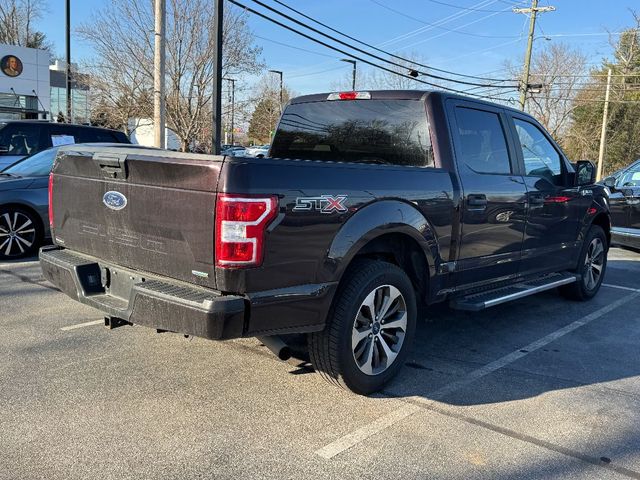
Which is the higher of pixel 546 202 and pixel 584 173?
pixel 584 173

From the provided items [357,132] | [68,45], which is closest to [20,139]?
[357,132]

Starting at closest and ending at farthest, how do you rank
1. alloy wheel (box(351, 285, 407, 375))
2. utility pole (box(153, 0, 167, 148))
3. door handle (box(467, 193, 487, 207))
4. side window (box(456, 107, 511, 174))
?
alloy wheel (box(351, 285, 407, 375)) → door handle (box(467, 193, 487, 207)) → side window (box(456, 107, 511, 174)) → utility pole (box(153, 0, 167, 148))

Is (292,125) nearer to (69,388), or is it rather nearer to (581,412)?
(69,388)

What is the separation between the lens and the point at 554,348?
Result: 197 inches

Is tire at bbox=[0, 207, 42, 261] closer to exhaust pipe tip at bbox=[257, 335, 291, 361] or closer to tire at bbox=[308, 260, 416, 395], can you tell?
exhaust pipe tip at bbox=[257, 335, 291, 361]

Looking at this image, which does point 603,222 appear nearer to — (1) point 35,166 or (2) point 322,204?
(2) point 322,204

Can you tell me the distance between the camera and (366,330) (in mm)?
3811

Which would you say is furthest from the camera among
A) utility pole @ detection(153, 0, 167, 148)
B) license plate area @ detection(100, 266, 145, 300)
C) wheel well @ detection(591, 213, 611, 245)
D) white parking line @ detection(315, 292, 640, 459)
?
utility pole @ detection(153, 0, 167, 148)

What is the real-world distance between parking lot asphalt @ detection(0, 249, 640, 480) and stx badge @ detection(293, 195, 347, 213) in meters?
1.23

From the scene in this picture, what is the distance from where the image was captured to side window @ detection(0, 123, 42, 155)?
10.5m

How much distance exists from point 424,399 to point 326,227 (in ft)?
4.53

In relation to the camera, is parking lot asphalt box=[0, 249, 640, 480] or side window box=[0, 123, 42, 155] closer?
parking lot asphalt box=[0, 249, 640, 480]

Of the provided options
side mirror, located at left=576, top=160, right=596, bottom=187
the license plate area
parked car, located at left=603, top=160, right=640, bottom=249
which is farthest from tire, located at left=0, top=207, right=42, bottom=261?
parked car, located at left=603, top=160, right=640, bottom=249

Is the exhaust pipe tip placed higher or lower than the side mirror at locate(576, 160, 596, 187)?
lower
